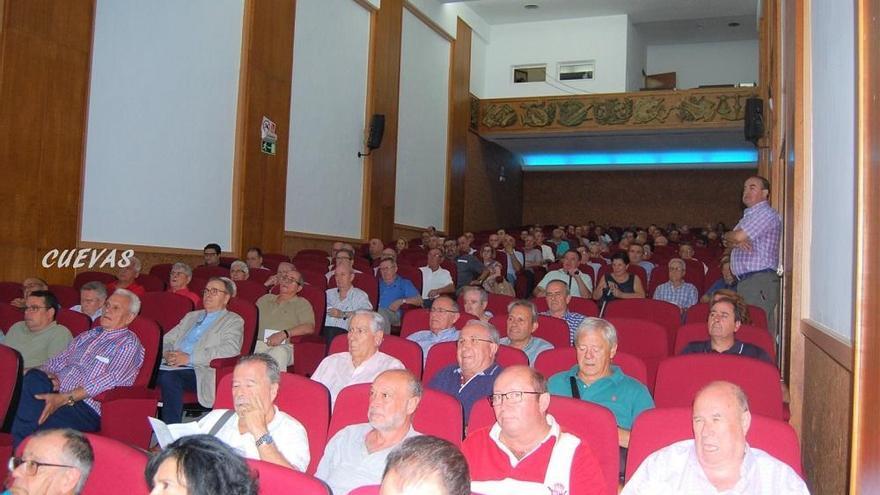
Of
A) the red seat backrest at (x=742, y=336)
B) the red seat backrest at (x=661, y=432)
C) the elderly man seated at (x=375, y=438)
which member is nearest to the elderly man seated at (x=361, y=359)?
the elderly man seated at (x=375, y=438)

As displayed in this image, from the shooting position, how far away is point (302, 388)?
2961mm

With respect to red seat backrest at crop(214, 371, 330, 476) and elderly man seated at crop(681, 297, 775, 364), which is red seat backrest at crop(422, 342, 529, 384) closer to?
red seat backrest at crop(214, 371, 330, 476)

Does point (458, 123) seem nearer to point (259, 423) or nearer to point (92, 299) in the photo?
point (92, 299)

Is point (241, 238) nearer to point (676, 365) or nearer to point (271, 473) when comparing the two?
point (676, 365)

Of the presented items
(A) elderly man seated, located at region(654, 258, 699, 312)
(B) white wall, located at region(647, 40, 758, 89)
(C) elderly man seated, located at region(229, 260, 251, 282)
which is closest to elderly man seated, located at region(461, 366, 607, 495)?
(A) elderly man seated, located at region(654, 258, 699, 312)

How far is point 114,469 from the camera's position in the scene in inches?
80.9

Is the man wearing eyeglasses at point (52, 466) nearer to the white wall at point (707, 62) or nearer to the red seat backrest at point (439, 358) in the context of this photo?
the red seat backrest at point (439, 358)

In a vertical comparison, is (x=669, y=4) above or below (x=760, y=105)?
above

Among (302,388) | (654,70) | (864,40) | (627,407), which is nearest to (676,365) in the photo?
(627,407)

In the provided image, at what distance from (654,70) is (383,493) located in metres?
16.7

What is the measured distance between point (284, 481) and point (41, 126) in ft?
18.1

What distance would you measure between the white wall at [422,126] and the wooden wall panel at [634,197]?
4.82m

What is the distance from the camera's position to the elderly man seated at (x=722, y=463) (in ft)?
6.88

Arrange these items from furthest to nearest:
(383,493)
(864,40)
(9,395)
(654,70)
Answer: (654,70), (9,395), (864,40), (383,493)
